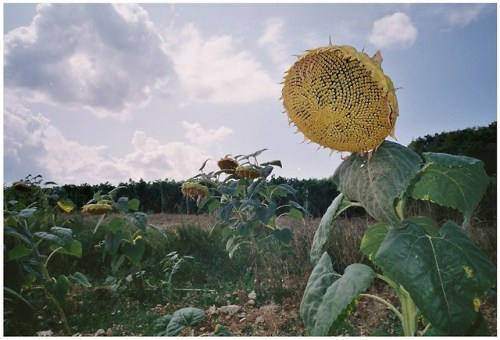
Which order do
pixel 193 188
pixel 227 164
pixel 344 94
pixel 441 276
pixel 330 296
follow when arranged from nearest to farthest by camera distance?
pixel 344 94 → pixel 441 276 → pixel 330 296 → pixel 193 188 → pixel 227 164

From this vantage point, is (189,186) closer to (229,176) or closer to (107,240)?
(229,176)

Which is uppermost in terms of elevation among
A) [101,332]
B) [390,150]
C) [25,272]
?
[390,150]

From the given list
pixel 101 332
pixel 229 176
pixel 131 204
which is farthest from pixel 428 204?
pixel 101 332

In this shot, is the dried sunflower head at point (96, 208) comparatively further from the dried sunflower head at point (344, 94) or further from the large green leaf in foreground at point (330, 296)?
the dried sunflower head at point (344, 94)

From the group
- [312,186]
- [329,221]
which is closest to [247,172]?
[329,221]

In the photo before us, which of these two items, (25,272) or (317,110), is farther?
(25,272)

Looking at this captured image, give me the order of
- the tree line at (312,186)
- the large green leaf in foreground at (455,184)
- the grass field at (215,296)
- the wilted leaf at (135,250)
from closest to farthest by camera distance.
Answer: the large green leaf in foreground at (455,184) → the grass field at (215,296) → the wilted leaf at (135,250) → the tree line at (312,186)

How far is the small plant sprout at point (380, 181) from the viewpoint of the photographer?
809 millimetres

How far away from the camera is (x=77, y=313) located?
9.46 feet

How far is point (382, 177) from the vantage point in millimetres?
892

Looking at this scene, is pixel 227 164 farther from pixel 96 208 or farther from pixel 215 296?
pixel 215 296

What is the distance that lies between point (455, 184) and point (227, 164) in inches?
68.1

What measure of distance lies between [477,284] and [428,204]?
3.70 m

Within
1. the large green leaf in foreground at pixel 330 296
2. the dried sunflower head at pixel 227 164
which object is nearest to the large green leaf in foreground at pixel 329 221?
the large green leaf in foreground at pixel 330 296
